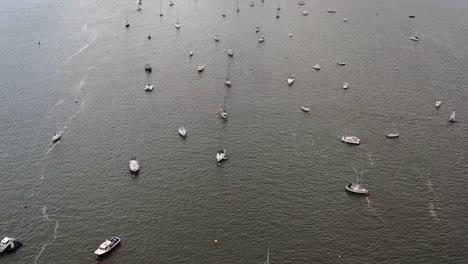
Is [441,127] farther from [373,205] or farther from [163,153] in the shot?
[163,153]

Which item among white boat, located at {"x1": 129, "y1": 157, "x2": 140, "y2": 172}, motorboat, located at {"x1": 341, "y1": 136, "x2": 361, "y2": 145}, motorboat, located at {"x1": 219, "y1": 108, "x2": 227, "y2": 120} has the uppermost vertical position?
motorboat, located at {"x1": 219, "y1": 108, "x2": 227, "y2": 120}

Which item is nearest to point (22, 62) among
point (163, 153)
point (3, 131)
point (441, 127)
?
point (3, 131)

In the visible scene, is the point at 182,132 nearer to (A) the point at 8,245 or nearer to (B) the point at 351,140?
(B) the point at 351,140

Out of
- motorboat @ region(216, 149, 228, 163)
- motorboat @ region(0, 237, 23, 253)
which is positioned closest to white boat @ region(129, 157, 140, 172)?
motorboat @ region(216, 149, 228, 163)

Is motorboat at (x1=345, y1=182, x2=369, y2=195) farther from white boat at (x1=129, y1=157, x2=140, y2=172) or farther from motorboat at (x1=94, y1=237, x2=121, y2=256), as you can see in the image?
motorboat at (x1=94, y1=237, x2=121, y2=256)

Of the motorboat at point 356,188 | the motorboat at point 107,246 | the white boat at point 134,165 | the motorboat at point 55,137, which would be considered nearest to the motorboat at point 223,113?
the white boat at point 134,165

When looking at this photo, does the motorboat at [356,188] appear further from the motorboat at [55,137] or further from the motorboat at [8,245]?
the motorboat at [55,137]

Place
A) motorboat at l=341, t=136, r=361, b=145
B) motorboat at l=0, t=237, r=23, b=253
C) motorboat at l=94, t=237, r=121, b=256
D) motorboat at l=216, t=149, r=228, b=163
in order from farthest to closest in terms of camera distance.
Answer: motorboat at l=341, t=136, r=361, b=145 → motorboat at l=216, t=149, r=228, b=163 → motorboat at l=0, t=237, r=23, b=253 → motorboat at l=94, t=237, r=121, b=256
